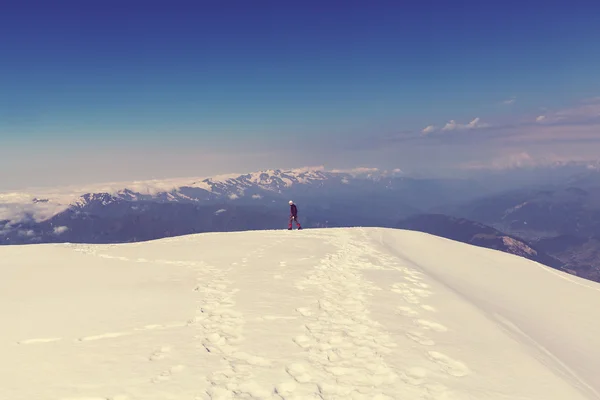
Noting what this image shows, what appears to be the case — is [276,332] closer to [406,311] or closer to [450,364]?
[450,364]

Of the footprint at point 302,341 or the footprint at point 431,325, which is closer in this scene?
the footprint at point 302,341

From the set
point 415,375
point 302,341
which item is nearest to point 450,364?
point 415,375

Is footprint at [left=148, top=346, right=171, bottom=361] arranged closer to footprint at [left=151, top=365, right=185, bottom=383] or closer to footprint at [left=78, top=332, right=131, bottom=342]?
footprint at [left=151, top=365, right=185, bottom=383]

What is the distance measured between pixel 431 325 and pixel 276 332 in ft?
16.0

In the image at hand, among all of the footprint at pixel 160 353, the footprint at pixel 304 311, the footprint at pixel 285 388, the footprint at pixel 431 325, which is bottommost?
the footprint at pixel 431 325

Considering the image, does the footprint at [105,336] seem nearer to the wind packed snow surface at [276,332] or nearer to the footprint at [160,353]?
the wind packed snow surface at [276,332]

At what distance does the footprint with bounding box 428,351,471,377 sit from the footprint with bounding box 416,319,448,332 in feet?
5.90

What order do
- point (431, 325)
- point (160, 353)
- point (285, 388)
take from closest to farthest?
point (285, 388) → point (160, 353) → point (431, 325)

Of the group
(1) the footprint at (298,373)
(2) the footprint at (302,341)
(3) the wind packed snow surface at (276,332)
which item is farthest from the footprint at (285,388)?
(2) the footprint at (302,341)

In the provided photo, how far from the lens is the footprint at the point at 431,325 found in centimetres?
1052

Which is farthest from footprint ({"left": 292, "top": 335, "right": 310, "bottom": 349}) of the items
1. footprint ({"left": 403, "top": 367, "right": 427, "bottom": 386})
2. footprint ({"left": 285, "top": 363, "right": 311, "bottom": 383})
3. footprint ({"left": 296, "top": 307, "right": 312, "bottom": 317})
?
footprint ({"left": 403, "top": 367, "right": 427, "bottom": 386})

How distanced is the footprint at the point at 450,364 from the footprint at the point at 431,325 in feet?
5.90

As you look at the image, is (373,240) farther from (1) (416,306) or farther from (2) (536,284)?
(1) (416,306)

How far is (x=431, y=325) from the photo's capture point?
1080 centimetres
